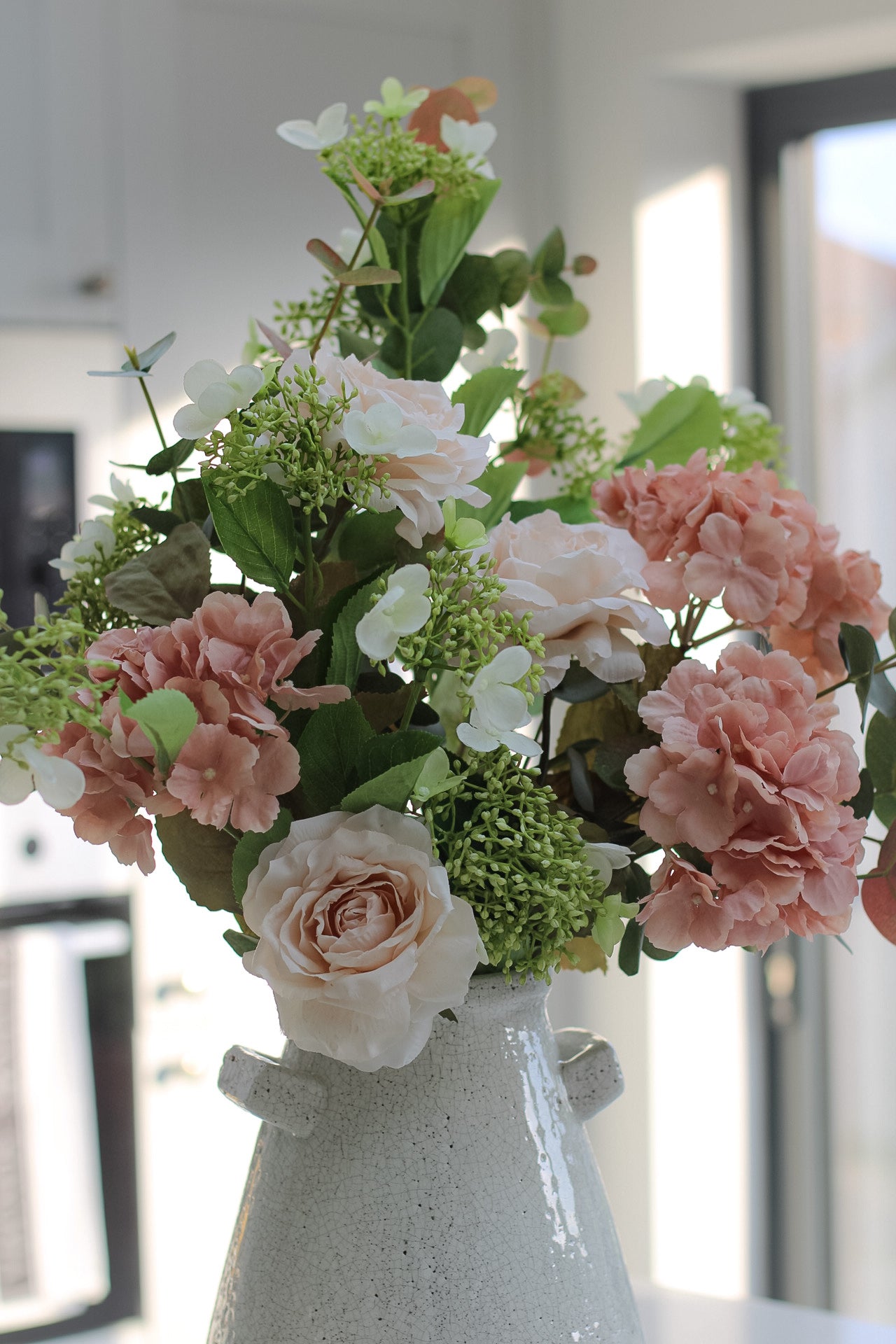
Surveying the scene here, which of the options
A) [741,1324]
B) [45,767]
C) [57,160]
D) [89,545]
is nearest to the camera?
[45,767]

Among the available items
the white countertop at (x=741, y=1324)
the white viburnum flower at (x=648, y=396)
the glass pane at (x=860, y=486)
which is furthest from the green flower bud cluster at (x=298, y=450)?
the glass pane at (x=860, y=486)

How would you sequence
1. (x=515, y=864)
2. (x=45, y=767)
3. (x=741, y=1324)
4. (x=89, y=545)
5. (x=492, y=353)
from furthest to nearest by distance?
1. (x=741, y=1324)
2. (x=492, y=353)
3. (x=89, y=545)
4. (x=515, y=864)
5. (x=45, y=767)

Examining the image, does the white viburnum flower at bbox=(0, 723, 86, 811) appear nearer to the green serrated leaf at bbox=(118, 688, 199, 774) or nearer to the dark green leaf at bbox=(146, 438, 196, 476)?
the green serrated leaf at bbox=(118, 688, 199, 774)

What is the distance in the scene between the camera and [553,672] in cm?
55

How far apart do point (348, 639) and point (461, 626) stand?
60 millimetres

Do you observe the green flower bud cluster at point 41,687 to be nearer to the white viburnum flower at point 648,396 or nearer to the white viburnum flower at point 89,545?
the white viburnum flower at point 89,545

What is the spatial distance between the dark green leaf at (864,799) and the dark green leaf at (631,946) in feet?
0.37

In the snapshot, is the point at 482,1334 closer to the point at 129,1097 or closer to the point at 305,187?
the point at 129,1097

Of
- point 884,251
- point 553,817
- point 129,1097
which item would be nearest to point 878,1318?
point 129,1097

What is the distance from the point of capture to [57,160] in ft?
5.75

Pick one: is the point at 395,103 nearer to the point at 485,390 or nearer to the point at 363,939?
the point at 485,390

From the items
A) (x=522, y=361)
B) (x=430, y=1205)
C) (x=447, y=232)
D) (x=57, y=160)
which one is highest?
(x=57, y=160)

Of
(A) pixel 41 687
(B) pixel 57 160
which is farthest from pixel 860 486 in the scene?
(A) pixel 41 687

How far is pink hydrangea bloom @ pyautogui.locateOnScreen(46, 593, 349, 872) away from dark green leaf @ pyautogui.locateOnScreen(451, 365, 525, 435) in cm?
22
